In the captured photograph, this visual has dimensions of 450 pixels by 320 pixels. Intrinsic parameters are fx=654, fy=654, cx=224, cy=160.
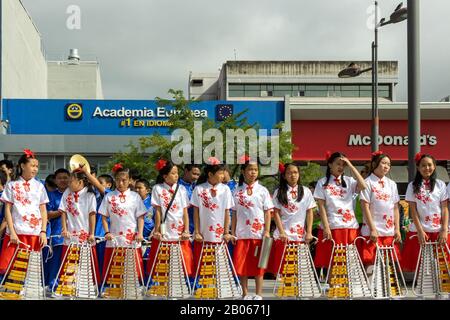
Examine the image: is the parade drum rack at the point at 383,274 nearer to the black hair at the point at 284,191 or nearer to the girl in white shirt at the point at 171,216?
the black hair at the point at 284,191

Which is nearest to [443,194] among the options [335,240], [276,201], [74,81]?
[335,240]

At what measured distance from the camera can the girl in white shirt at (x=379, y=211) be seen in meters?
7.61

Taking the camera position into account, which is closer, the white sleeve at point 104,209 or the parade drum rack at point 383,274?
the parade drum rack at point 383,274

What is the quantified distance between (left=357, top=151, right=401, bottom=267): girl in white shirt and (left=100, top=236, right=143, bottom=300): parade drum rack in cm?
270

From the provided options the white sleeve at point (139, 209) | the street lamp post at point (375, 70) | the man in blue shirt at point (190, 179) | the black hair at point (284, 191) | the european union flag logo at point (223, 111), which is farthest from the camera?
the european union flag logo at point (223, 111)

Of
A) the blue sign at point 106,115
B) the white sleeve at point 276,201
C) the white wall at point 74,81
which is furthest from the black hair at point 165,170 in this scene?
the white wall at point 74,81

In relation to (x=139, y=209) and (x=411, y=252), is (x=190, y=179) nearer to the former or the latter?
(x=139, y=209)

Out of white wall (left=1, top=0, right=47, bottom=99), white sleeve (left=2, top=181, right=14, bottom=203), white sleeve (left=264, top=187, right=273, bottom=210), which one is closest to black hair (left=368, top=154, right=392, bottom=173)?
white sleeve (left=264, top=187, right=273, bottom=210)

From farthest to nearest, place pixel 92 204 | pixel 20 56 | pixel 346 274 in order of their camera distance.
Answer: pixel 20 56 → pixel 92 204 → pixel 346 274

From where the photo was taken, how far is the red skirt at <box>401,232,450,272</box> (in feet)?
25.2

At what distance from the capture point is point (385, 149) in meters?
31.8

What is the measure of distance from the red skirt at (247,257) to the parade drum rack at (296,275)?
0.28m

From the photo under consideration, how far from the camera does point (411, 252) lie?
7809mm

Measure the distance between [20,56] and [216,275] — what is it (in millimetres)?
31807
